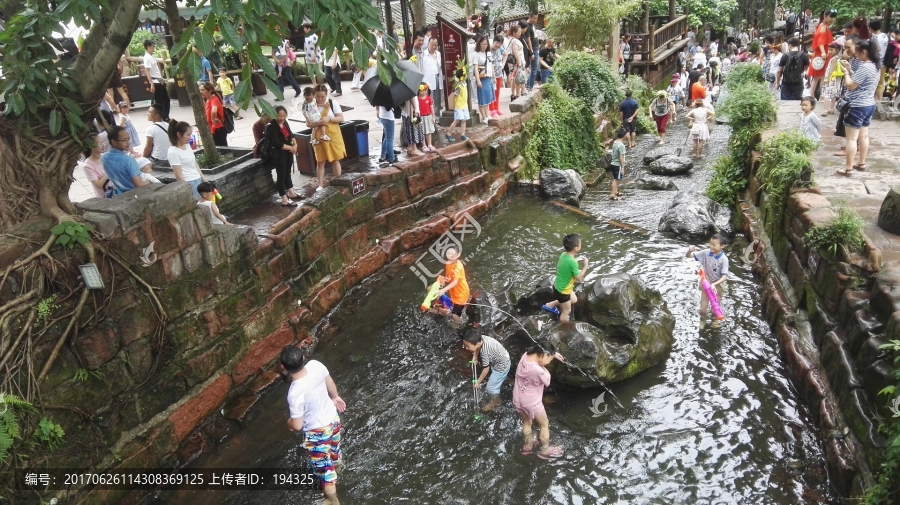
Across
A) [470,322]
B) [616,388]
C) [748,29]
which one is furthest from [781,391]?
[748,29]

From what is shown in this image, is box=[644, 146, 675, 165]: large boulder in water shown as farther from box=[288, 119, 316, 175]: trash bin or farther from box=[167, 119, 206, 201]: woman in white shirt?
box=[167, 119, 206, 201]: woman in white shirt

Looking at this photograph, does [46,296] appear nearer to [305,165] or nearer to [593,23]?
[305,165]

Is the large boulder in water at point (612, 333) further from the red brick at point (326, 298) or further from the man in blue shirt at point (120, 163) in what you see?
the man in blue shirt at point (120, 163)

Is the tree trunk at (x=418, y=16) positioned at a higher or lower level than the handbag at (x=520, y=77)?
higher

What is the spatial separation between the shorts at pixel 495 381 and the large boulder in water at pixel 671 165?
922 cm

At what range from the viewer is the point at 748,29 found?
35.2 m

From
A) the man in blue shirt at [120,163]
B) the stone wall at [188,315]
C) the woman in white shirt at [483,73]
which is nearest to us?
the stone wall at [188,315]

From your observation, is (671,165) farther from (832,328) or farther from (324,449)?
(324,449)

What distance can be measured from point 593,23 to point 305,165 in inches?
469

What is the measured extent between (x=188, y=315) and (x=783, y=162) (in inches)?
327

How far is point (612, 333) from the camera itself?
7656 mm

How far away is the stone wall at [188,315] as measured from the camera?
6.01 meters

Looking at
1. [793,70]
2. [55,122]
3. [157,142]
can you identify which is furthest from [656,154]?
[55,122]

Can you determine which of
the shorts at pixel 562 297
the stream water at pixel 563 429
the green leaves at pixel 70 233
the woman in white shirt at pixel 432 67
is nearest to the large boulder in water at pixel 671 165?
the woman in white shirt at pixel 432 67
